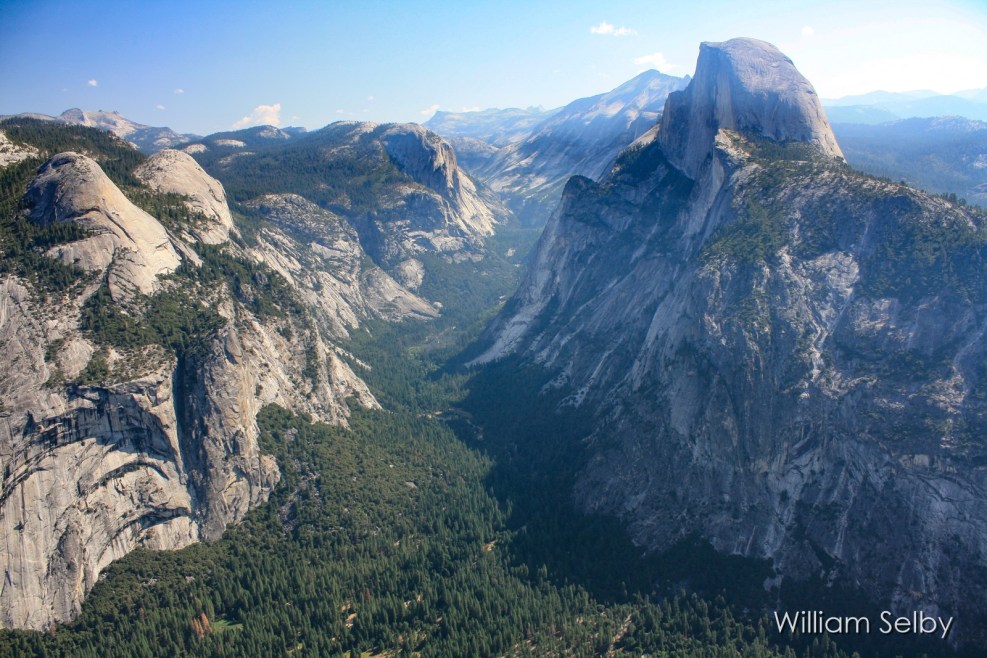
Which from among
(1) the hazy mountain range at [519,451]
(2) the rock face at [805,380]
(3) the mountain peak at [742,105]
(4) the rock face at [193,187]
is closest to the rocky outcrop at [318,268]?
(4) the rock face at [193,187]

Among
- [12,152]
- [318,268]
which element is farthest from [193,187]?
[318,268]

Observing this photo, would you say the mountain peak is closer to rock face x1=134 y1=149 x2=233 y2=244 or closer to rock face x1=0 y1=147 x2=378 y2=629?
rock face x1=134 y1=149 x2=233 y2=244

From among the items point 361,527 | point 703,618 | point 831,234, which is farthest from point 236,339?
point 831,234

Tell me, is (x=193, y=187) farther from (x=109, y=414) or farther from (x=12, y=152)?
(x=109, y=414)

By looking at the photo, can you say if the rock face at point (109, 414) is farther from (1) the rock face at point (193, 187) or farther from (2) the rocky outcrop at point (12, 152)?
(1) the rock face at point (193, 187)

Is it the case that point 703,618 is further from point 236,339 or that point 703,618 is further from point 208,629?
point 236,339
